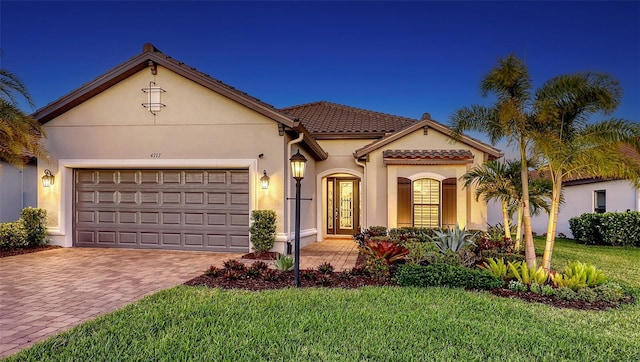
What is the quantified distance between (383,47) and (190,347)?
13.9m

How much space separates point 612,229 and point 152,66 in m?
17.5

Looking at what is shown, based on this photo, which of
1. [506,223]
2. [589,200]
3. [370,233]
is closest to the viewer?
[506,223]

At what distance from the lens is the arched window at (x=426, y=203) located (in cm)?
1392

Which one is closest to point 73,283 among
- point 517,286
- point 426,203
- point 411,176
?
point 517,286

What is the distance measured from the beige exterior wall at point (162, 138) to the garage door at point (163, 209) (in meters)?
0.36

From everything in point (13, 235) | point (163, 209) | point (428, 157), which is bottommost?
point (13, 235)

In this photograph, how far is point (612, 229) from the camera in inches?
581

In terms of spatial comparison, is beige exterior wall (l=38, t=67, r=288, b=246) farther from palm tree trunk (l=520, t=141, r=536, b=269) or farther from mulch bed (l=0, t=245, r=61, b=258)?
palm tree trunk (l=520, t=141, r=536, b=269)

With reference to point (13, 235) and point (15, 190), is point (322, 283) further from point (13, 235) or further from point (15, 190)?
point (15, 190)

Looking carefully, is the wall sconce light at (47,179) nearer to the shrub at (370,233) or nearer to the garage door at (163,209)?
the garage door at (163,209)

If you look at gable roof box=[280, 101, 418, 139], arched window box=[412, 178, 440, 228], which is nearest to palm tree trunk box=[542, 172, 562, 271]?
arched window box=[412, 178, 440, 228]

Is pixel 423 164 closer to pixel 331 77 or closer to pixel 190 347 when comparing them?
pixel 331 77

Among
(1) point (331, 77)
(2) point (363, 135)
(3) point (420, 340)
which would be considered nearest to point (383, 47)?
(2) point (363, 135)

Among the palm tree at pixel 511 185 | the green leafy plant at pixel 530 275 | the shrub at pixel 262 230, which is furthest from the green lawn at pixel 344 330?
the palm tree at pixel 511 185
